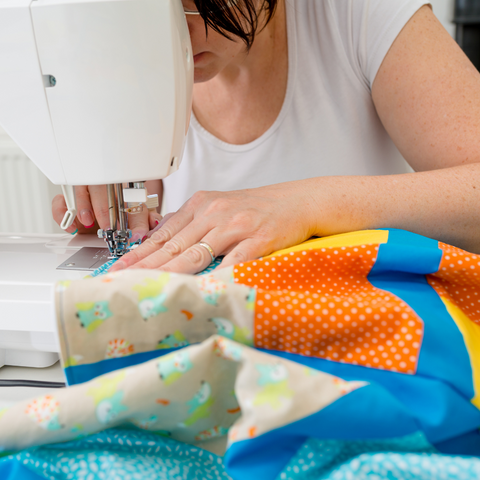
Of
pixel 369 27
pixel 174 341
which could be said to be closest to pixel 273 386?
pixel 174 341

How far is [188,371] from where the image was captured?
13.4 inches

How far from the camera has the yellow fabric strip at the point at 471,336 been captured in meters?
0.37

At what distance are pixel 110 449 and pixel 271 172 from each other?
3.04 feet

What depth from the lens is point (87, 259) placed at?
722 millimetres

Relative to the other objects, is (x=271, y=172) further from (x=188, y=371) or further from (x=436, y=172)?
(x=188, y=371)

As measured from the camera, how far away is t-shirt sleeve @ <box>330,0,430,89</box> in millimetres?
914

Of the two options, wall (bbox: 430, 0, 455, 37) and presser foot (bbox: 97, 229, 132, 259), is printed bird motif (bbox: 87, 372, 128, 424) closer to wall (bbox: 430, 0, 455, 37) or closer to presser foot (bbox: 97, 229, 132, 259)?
presser foot (bbox: 97, 229, 132, 259)

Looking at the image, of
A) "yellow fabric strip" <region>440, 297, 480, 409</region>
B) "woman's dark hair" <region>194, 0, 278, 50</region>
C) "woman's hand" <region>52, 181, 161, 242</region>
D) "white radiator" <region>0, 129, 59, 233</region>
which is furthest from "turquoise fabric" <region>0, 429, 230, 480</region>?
"white radiator" <region>0, 129, 59, 233</region>

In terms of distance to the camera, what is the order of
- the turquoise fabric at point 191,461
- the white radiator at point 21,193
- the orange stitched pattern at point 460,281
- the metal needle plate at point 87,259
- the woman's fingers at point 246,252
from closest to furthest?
1. the turquoise fabric at point 191,461
2. the orange stitched pattern at point 460,281
3. the woman's fingers at point 246,252
4. the metal needle plate at point 87,259
5. the white radiator at point 21,193

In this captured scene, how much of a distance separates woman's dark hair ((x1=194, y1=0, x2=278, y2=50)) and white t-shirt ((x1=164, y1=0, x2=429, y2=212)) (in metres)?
0.25

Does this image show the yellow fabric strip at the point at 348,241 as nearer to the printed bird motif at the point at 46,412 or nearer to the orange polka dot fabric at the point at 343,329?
the orange polka dot fabric at the point at 343,329

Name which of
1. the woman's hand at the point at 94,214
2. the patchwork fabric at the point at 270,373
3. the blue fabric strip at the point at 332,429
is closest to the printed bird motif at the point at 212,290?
the patchwork fabric at the point at 270,373

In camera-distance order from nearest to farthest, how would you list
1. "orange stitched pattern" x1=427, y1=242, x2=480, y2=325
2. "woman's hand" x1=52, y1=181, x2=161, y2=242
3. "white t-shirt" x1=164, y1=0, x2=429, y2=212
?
1. "orange stitched pattern" x1=427, y1=242, x2=480, y2=325
2. "woman's hand" x1=52, y1=181, x2=161, y2=242
3. "white t-shirt" x1=164, y1=0, x2=429, y2=212

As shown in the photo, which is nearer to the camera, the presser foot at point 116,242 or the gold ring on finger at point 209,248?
Answer: the gold ring on finger at point 209,248
